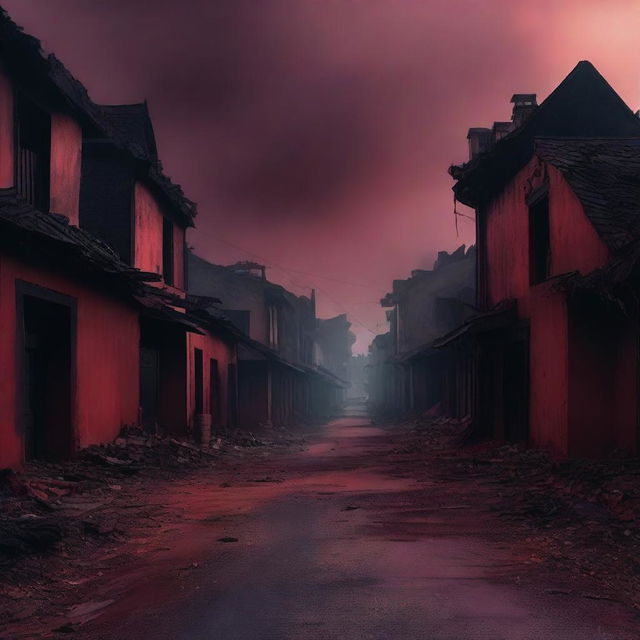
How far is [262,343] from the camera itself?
1378 inches

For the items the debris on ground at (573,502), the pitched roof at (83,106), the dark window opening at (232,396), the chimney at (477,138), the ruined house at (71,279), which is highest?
the chimney at (477,138)

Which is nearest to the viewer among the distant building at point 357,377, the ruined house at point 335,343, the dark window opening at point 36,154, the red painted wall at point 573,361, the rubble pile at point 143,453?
the red painted wall at point 573,361

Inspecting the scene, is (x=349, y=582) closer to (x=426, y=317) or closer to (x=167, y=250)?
(x=167, y=250)

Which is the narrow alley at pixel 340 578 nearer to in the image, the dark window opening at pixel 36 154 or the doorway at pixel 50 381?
the doorway at pixel 50 381

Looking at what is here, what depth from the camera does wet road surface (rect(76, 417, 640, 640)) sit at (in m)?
4.48

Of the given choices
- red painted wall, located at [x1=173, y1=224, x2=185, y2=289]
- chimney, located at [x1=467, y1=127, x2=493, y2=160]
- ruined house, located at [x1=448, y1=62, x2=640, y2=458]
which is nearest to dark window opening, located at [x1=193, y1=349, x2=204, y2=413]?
red painted wall, located at [x1=173, y1=224, x2=185, y2=289]

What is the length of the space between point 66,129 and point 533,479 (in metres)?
9.71

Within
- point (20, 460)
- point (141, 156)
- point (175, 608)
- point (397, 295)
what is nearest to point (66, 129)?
point (141, 156)

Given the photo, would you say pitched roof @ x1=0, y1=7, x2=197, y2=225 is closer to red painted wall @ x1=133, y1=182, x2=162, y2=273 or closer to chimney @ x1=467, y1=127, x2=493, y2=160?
red painted wall @ x1=133, y1=182, x2=162, y2=273

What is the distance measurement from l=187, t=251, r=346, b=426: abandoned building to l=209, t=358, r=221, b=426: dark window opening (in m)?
2.29

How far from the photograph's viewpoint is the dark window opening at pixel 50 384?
11484mm

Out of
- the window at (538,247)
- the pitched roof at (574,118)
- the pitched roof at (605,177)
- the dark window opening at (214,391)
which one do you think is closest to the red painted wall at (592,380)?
the pitched roof at (605,177)

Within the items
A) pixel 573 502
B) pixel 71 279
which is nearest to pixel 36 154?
pixel 71 279

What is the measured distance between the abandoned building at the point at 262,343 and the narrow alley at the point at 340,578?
1692 centimetres
